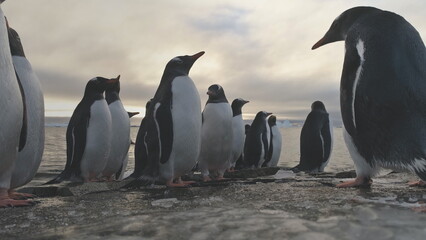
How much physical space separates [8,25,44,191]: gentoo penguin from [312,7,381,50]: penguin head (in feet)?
12.0

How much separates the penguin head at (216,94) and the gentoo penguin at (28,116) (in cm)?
337

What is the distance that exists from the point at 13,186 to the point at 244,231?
336 centimetres

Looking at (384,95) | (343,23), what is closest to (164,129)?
(343,23)

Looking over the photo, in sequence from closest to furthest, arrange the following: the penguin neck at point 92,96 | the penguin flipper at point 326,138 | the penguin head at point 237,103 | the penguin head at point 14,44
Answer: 1. the penguin head at point 14,44
2. the penguin neck at point 92,96
3. the penguin flipper at point 326,138
4. the penguin head at point 237,103

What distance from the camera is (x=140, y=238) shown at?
203 centimetres

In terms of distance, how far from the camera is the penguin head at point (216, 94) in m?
7.36

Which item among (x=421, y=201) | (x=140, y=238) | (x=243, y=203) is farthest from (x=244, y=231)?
(x=421, y=201)

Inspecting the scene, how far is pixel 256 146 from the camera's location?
11469mm

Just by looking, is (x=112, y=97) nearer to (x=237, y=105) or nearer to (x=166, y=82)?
(x=166, y=82)

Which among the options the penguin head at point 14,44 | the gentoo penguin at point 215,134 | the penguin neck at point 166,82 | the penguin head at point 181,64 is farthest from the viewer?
the gentoo penguin at point 215,134

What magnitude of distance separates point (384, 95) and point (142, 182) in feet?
10.3

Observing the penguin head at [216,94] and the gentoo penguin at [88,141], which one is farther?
the penguin head at [216,94]

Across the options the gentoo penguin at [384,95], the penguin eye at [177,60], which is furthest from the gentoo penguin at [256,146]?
the gentoo penguin at [384,95]

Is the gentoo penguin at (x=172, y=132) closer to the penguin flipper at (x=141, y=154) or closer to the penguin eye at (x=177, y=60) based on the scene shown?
the penguin flipper at (x=141, y=154)
